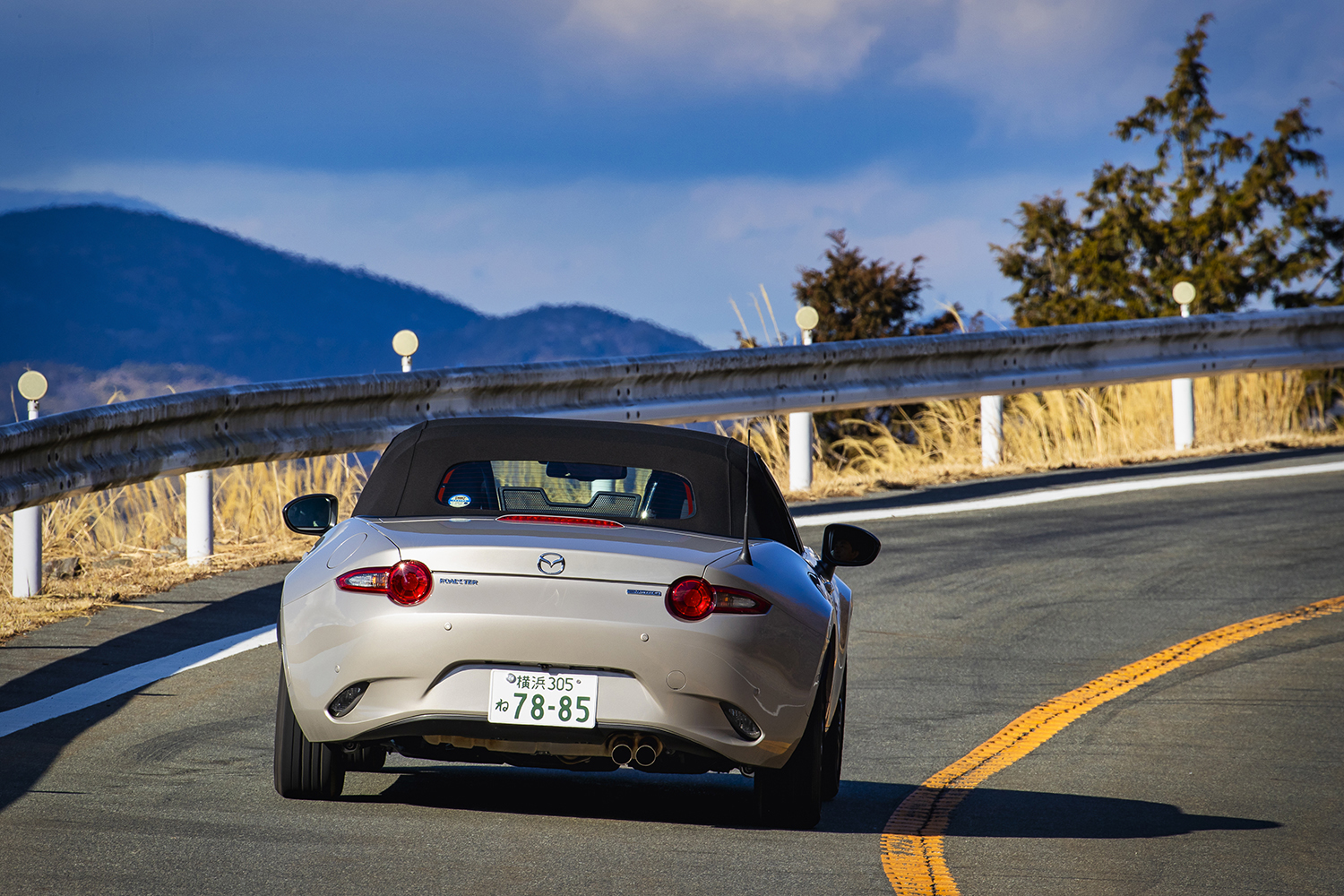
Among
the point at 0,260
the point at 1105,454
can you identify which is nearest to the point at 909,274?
the point at 1105,454

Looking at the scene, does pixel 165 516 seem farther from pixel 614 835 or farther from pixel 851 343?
pixel 614 835

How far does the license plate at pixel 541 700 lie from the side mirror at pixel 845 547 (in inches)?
53.7

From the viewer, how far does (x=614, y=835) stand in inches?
209

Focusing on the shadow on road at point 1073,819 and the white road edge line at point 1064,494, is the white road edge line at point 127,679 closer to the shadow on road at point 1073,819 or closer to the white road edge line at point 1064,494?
the shadow on road at point 1073,819

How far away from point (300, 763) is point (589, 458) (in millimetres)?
1379

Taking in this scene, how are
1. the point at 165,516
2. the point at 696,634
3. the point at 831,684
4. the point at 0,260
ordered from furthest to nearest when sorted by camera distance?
the point at 0,260 → the point at 165,516 → the point at 831,684 → the point at 696,634

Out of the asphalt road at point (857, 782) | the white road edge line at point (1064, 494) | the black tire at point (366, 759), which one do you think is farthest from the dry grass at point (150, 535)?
the white road edge line at point (1064, 494)

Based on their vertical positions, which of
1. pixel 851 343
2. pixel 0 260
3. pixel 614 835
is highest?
pixel 0 260

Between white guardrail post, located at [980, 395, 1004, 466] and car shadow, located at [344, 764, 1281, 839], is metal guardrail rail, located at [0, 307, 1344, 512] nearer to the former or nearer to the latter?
white guardrail post, located at [980, 395, 1004, 466]

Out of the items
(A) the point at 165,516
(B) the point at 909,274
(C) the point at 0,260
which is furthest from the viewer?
(C) the point at 0,260

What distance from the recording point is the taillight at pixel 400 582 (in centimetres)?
501

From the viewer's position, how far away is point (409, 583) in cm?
502

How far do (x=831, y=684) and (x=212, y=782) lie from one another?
214 cm

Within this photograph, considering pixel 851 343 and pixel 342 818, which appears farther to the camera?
pixel 851 343
